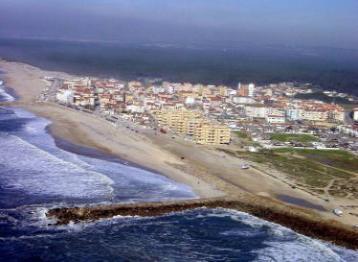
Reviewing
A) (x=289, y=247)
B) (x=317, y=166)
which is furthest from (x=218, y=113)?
(x=289, y=247)

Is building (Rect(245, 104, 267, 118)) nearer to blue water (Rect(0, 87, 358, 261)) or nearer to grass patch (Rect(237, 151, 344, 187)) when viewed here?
grass patch (Rect(237, 151, 344, 187))

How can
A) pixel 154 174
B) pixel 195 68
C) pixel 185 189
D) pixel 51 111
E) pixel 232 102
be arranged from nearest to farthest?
1. pixel 185 189
2. pixel 154 174
3. pixel 51 111
4. pixel 232 102
5. pixel 195 68

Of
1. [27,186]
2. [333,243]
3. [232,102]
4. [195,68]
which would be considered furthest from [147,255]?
[195,68]

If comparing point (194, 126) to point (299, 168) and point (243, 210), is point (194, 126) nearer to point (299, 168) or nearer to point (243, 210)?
point (299, 168)

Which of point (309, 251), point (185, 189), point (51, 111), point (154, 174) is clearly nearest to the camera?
point (309, 251)

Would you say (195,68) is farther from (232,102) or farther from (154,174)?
(154,174)

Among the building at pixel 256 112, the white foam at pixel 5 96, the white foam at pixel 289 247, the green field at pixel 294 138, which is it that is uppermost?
the white foam at pixel 5 96

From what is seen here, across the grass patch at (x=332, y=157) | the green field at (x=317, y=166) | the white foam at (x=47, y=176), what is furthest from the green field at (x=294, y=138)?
the white foam at (x=47, y=176)

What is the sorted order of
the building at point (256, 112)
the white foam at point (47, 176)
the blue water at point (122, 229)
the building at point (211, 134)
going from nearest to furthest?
the blue water at point (122, 229)
the white foam at point (47, 176)
the building at point (211, 134)
the building at point (256, 112)

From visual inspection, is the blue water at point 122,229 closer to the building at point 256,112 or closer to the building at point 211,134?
the building at point 211,134
